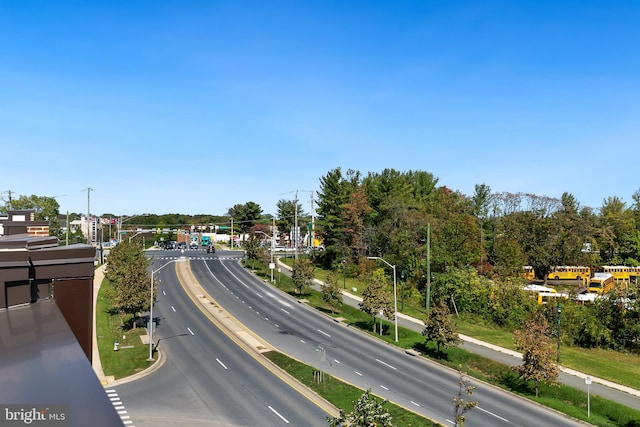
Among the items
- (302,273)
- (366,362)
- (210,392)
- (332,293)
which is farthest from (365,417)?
(302,273)

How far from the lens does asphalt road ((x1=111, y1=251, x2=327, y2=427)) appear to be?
2773 cm

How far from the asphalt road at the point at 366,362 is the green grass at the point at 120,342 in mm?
11255

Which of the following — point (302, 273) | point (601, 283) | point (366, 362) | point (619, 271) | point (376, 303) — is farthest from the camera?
point (619, 271)

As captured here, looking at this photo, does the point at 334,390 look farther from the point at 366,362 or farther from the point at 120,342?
the point at 120,342

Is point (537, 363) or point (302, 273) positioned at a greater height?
point (302, 273)

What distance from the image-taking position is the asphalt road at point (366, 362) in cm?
3006

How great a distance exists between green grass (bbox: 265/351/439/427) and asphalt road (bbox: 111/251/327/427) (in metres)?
1.37

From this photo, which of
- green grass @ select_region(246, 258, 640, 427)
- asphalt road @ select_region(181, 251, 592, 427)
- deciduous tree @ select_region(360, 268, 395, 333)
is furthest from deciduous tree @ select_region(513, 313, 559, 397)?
deciduous tree @ select_region(360, 268, 395, 333)

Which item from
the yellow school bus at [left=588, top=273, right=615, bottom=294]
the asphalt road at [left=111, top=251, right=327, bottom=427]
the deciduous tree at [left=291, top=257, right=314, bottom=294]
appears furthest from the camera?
the yellow school bus at [left=588, top=273, right=615, bottom=294]

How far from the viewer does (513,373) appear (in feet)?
124

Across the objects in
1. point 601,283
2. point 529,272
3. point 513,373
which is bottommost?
point 513,373

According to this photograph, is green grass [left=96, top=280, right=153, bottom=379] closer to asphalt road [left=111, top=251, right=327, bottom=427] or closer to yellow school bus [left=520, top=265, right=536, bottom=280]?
asphalt road [left=111, top=251, right=327, bottom=427]

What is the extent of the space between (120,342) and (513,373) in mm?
33630

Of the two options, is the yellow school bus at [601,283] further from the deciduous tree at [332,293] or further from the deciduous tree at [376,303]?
the deciduous tree at [332,293]
